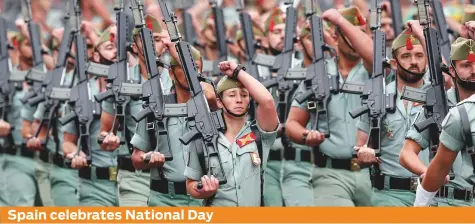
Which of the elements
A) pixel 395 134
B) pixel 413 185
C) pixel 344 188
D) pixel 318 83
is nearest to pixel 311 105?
pixel 318 83

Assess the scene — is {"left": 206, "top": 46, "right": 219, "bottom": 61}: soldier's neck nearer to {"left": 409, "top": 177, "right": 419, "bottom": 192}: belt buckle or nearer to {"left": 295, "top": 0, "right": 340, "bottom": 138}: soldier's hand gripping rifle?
{"left": 295, "top": 0, "right": 340, "bottom": 138}: soldier's hand gripping rifle

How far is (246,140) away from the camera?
9.71 metres

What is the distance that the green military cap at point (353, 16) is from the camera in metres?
12.5

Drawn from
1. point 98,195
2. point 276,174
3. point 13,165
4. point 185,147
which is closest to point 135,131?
point 185,147

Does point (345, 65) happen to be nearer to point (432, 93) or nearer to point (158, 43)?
point (158, 43)

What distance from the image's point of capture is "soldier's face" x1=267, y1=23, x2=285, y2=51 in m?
14.6

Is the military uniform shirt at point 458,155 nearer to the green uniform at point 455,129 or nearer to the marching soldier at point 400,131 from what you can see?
the marching soldier at point 400,131

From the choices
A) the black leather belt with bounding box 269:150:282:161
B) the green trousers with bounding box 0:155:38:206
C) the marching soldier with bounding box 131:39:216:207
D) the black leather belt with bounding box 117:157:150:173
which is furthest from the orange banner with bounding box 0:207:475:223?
the green trousers with bounding box 0:155:38:206

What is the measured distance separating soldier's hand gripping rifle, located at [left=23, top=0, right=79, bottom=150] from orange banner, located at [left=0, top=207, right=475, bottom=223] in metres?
2.69

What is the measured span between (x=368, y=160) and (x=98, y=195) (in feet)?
9.42

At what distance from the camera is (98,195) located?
12438 mm

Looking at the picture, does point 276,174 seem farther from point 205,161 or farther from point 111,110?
point 205,161

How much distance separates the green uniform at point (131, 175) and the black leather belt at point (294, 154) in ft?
6.13

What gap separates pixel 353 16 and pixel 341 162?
1.47 m
